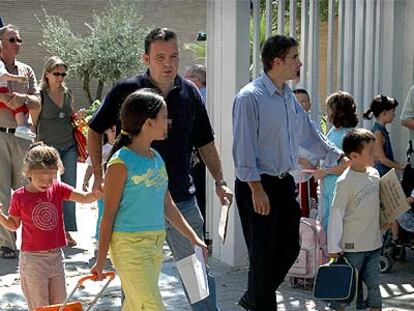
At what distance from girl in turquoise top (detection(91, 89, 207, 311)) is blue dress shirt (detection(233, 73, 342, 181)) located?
98 cm

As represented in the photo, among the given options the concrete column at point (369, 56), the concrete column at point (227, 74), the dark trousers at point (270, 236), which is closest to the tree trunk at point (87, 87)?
the concrete column at point (227, 74)

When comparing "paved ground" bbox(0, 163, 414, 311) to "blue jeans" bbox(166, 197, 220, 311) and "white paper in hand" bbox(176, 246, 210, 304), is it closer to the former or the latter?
"blue jeans" bbox(166, 197, 220, 311)

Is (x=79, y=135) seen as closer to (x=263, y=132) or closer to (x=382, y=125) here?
(x=382, y=125)

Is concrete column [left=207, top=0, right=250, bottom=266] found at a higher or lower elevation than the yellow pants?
higher

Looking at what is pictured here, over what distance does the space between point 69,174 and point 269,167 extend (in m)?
3.90

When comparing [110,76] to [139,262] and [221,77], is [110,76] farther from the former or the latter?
[139,262]

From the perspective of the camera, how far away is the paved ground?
21.4 ft

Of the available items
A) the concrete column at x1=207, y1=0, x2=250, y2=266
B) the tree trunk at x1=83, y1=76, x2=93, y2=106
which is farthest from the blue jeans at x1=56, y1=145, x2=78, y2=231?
the tree trunk at x1=83, y1=76, x2=93, y2=106

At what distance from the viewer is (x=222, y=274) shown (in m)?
7.43

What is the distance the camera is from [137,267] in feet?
13.8

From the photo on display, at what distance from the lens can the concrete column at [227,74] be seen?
294 inches

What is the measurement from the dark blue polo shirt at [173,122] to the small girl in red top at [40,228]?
1.28ft

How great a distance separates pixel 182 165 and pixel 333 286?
4.85 feet

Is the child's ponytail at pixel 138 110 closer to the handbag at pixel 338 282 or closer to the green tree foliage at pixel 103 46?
the handbag at pixel 338 282
